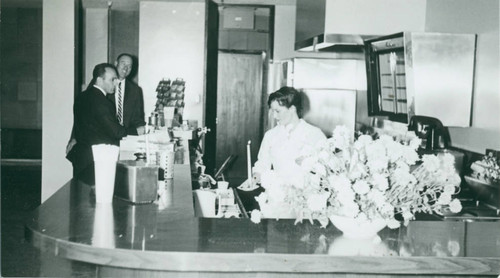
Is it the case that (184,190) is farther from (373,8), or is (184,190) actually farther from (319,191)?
(373,8)

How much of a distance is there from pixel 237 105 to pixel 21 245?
4772 mm

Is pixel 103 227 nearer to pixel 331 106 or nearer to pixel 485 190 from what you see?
pixel 485 190

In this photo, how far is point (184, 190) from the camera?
2969mm

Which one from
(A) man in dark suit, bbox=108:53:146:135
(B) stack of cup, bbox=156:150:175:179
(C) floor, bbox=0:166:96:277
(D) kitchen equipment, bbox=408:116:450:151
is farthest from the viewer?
(A) man in dark suit, bbox=108:53:146:135

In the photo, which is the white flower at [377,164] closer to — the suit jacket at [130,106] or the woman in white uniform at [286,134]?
the woman in white uniform at [286,134]

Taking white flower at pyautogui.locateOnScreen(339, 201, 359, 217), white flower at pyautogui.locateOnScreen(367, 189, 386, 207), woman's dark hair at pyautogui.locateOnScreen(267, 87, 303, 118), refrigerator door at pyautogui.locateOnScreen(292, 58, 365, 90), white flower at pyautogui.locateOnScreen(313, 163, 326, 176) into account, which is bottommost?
white flower at pyautogui.locateOnScreen(339, 201, 359, 217)

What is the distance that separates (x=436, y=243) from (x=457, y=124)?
9.24 feet

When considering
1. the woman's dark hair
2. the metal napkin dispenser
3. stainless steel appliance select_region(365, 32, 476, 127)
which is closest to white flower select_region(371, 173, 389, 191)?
the metal napkin dispenser

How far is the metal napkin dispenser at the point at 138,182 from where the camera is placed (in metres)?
2.56

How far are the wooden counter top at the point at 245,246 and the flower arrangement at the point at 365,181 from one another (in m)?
0.11

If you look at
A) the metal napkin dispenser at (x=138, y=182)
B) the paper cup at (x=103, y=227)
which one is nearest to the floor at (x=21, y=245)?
the paper cup at (x=103, y=227)

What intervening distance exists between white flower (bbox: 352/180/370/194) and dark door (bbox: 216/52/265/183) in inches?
295

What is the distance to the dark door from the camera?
9516 millimetres

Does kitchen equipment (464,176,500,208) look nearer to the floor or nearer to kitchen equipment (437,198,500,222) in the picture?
kitchen equipment (437,198,500,222)
